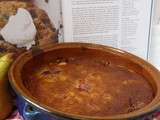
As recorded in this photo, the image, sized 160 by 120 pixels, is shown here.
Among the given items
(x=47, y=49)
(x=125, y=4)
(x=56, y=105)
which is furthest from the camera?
(x=125, y=4)

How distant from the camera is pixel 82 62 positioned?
25.6 inches

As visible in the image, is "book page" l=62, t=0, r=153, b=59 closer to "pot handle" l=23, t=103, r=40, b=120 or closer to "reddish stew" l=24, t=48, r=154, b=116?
"reddish stew" l=24, t=48, r=154, b=116

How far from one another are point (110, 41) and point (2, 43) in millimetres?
259

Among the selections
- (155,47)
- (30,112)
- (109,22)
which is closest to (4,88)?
(30,112)

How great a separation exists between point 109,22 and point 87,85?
21 centimetres

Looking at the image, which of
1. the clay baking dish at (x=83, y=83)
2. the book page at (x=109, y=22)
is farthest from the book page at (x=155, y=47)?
the clay baking dish at (x=83, y=83)

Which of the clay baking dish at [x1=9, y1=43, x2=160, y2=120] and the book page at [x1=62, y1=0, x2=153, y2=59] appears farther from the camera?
the book page at [x1=62, y1=0, x2=153, y2=59]

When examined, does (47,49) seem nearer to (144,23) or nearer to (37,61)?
(37,61)

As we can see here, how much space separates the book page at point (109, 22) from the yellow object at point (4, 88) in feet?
0.59

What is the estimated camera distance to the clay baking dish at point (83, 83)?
19.7 inches

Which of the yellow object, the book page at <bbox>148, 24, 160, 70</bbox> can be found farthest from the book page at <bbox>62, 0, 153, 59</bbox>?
the yellow object

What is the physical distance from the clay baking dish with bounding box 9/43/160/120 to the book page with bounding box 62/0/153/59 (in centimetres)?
9

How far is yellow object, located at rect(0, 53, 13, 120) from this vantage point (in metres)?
0.58

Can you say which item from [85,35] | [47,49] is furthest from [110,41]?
Result: [47,49]
